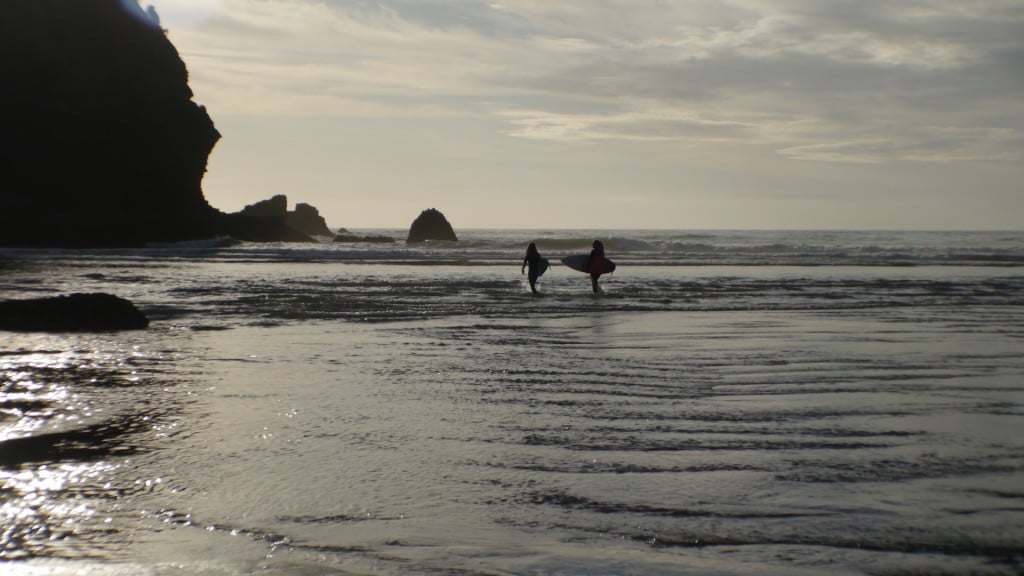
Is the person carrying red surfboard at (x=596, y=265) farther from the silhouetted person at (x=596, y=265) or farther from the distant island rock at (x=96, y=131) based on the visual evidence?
the distant island rock at (x=96, y=131)

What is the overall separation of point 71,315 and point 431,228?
235ft

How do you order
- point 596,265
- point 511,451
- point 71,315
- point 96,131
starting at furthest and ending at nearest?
point 96,131
point 596,265
point 71,315
point 511,451

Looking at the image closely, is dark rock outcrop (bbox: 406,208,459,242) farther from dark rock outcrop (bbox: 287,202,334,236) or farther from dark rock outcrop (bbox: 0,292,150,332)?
dark rock outcrop (bbox: 0,292,150,332)

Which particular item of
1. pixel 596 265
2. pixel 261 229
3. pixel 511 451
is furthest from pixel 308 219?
pixel 511 451

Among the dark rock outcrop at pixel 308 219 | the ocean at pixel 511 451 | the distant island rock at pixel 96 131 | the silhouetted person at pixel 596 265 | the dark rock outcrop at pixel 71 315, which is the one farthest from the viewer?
the dark rock outcrop at pixel 308 219

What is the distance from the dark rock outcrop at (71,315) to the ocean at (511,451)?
1.92ft

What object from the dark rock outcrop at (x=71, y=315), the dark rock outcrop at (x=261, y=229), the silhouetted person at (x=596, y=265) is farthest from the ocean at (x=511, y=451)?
the dark rock outcrop at (x=261, y=229)

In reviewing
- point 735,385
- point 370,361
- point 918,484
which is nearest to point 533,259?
point 370,361

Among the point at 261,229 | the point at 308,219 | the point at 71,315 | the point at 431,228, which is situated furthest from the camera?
the point at 308,219

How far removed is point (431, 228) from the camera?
84.1 m

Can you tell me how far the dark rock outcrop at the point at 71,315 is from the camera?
12.5 metres

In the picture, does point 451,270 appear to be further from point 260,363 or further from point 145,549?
point 145,549

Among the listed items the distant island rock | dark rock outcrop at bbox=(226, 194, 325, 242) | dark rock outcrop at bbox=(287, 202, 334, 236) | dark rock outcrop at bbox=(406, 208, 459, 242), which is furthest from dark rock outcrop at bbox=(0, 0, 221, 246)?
dark rock outcrop at bbox=(287, 202, 334, 236)

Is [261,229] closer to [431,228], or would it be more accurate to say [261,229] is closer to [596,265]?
[431,228]
